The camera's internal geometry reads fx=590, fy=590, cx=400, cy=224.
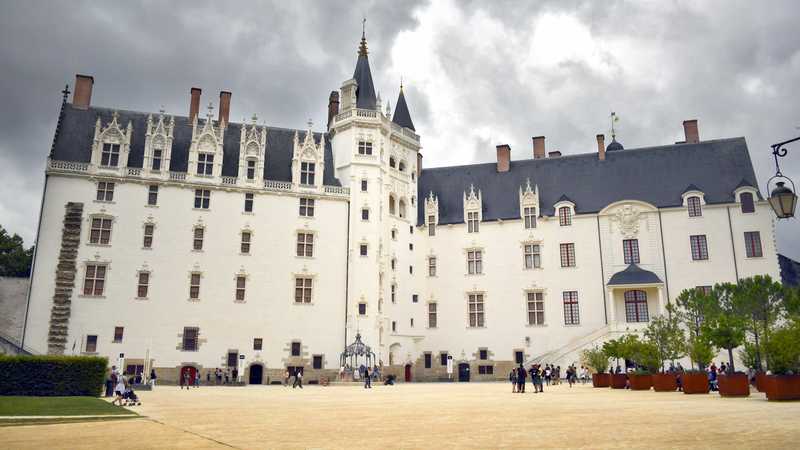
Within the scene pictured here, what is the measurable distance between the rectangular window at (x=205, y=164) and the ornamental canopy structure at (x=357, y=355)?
53.4 feet

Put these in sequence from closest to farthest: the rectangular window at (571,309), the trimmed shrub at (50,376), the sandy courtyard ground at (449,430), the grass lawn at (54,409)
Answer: the sandy courtyard ground at (449,430)
the grass lawn at (54,409)
the trimmed shrub at (50,376)
the rectangular window at (571,309)

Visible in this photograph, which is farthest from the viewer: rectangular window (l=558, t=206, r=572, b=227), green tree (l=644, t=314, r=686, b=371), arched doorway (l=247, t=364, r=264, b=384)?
rectangular window (l=558, t=206, r=572, b=227)

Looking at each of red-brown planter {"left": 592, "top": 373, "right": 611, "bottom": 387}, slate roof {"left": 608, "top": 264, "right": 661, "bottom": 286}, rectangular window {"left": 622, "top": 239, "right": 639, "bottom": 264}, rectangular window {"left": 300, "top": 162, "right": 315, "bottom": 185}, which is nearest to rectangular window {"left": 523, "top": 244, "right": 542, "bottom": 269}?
slate roof {"left": 608, "top": 264, "right": 661, "bottom": 286}

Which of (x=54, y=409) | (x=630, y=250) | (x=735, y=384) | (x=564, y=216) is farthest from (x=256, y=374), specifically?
(x=735, y=384)

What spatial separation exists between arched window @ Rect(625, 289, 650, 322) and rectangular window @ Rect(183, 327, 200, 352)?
101ft

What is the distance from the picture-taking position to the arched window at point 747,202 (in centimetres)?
4260

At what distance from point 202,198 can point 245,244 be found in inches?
177

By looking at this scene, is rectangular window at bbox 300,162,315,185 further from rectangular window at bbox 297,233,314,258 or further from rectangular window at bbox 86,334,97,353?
rectangular window at bbox 86,334,97,353

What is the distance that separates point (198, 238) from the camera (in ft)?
137

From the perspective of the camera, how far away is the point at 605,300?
145 feet

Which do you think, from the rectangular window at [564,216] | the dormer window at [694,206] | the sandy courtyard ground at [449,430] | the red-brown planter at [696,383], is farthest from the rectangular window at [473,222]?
the sandy courtyard ground at [449,430]

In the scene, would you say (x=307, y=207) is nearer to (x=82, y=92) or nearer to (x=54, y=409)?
(x=82, y=92)

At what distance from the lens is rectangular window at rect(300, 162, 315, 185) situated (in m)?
45.5

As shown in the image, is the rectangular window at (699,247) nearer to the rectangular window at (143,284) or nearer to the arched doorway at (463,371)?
the arched doorway at (463,371)
